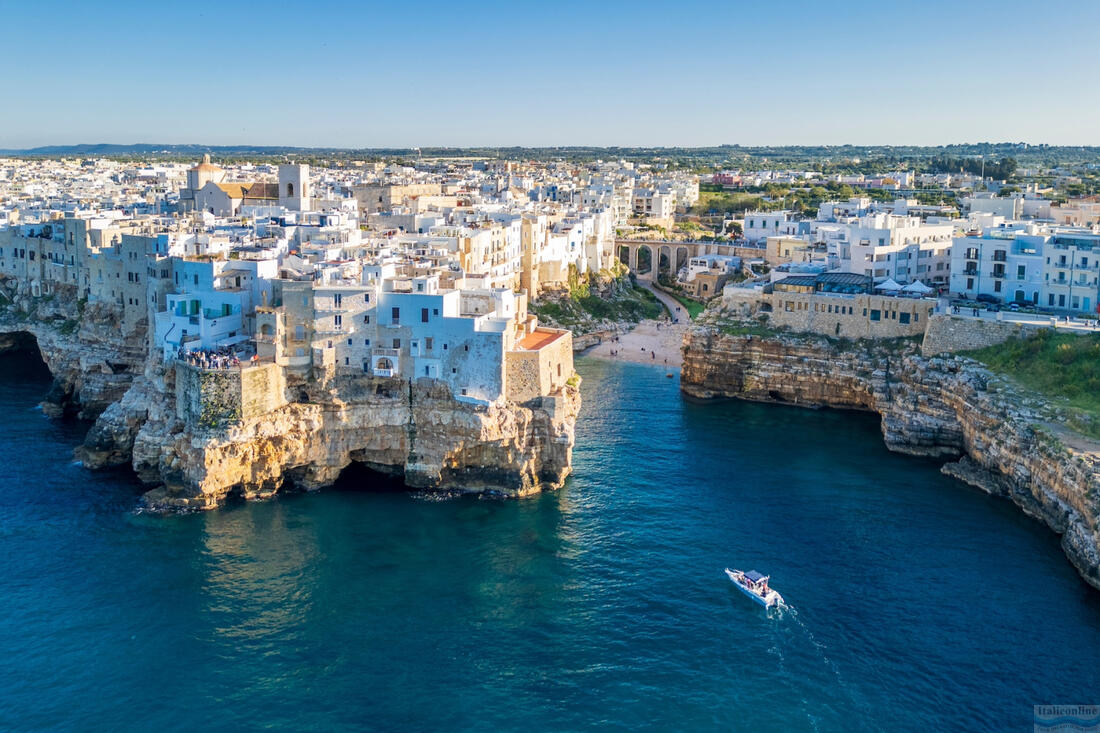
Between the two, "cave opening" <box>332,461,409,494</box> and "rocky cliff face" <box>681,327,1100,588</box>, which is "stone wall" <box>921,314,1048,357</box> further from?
"cave opening" <box>332,461,409,494</box>

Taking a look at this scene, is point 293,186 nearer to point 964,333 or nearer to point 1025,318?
point 964,333

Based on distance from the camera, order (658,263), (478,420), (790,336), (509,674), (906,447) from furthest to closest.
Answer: (658,263), (790,336), (906,447), (478,420), (509,674)

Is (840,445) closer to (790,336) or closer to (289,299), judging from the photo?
(790,336)

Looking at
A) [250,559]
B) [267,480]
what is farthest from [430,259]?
[250,559]

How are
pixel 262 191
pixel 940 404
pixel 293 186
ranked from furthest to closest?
pixel 262 191
pixel 293 186
pixel 940 404

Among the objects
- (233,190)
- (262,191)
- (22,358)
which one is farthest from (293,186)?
(22,358)

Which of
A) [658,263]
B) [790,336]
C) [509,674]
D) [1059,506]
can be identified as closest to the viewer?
[509,674]

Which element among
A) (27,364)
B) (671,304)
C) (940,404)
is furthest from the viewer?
(671,304)
